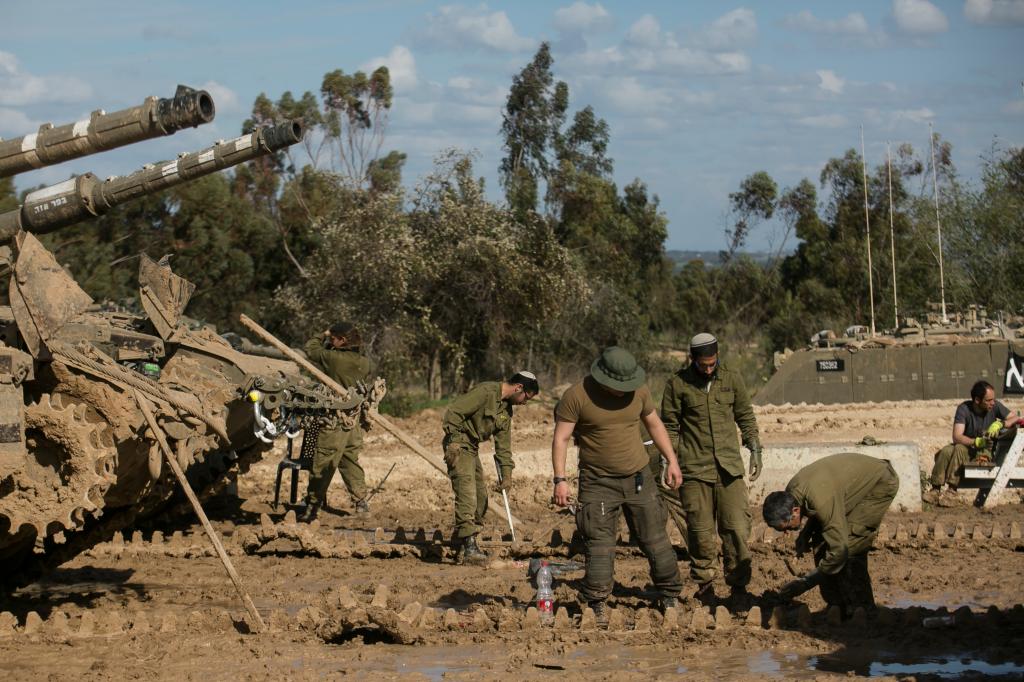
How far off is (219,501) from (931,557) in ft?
22.5

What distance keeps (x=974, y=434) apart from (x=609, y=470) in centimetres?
587

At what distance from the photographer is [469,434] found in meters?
10.3

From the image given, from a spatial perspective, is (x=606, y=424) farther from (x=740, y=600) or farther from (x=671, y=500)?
(x=671, y=500)

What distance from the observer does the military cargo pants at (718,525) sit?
26.9 feet

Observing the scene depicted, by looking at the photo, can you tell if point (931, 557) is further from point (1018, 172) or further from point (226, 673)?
point (1018, 172)

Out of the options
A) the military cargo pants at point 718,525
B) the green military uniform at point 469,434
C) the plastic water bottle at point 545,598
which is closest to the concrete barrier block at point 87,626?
the plastic water bottle at point 545,598

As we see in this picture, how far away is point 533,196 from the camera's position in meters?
32.5

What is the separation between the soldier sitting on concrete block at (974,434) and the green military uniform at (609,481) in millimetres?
5420

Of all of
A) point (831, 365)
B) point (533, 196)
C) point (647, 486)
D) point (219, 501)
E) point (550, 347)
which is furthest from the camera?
point (533, 196)

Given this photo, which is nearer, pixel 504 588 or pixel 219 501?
pixel 504 588

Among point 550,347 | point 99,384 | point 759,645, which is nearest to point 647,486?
point 759,645

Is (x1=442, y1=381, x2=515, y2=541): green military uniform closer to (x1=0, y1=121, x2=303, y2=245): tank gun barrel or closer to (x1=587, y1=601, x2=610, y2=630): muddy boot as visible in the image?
(x1=587, y1=601, x2=610, y2=630): muddy boot

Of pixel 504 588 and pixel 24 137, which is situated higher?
pixel 24 137

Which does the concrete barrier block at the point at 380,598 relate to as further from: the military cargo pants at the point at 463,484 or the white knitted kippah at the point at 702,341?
the white knitted kippah at the point at 702,341
